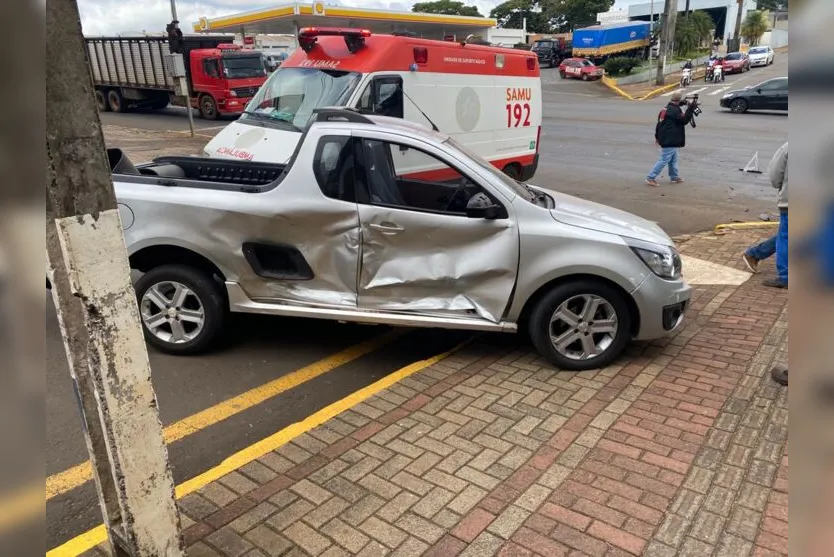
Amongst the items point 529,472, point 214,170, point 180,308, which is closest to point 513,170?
point 214,170

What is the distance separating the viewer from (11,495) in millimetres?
863

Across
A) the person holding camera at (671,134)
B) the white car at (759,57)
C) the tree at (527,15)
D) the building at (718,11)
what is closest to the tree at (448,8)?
the tree at (527,15)

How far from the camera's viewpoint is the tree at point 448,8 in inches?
3258

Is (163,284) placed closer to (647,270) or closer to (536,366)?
(536,366)

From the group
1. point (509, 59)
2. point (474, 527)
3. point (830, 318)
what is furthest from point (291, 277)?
point (509, 59)

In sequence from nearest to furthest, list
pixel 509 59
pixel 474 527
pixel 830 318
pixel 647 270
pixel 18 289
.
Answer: pixel 830 318 < pixel 18 289 < pixel 474 527 < pixel 647 270 < pixel 509 59

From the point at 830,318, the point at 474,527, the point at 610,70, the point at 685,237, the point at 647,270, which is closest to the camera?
the point at 830,318

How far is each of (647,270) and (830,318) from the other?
156 inches

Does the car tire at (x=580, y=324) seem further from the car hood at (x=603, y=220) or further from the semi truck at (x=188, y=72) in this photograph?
the semi truck at (x=188, y=72)

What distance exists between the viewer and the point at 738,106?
81.6 ft

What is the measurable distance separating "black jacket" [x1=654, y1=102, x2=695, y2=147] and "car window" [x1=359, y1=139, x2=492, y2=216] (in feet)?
27.2

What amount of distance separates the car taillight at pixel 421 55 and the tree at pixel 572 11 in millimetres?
76142

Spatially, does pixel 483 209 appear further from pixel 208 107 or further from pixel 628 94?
pixel 628 94

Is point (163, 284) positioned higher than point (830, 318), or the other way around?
point (830, 318)
